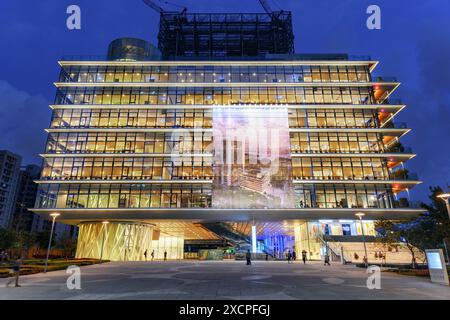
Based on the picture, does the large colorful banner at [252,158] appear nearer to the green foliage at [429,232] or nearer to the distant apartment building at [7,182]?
the green foliage at [429,232]

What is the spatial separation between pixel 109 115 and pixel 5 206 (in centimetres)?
10387

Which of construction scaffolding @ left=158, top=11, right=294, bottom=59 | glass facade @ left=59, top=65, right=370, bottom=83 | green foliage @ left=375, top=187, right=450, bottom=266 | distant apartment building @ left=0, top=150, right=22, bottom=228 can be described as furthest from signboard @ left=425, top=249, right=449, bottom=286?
distant apartment building @ left=0, top=150, right=22, bottom=228

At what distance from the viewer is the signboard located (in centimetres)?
1551

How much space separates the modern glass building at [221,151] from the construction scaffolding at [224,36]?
14824 mm

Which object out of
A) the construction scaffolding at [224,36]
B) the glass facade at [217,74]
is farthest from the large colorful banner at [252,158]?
the construction scaffolding at [224,36]

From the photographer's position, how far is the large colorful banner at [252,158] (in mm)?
43469

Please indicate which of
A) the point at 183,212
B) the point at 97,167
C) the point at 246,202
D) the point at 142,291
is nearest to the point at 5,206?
the point at 97,167

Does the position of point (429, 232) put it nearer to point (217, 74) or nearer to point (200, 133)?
point (200, 133)

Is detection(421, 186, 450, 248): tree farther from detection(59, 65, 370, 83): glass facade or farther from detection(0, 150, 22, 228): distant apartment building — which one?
detection(0, 150, 22, 228): distant apartment building

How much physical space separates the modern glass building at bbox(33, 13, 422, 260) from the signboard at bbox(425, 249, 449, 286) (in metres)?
25.9

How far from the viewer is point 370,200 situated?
45.3m

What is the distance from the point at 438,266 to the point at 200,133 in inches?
1538

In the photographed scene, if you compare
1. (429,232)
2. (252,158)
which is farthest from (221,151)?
(429,232)
